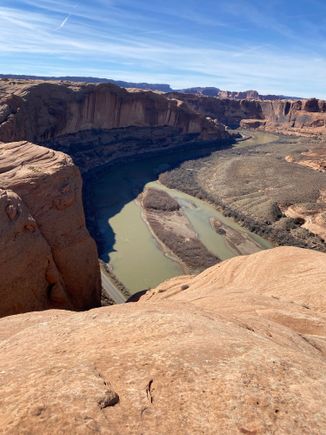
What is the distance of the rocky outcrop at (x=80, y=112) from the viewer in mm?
50719

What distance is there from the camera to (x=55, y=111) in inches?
2361

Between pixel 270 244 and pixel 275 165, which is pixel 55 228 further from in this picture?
pixel 275 165

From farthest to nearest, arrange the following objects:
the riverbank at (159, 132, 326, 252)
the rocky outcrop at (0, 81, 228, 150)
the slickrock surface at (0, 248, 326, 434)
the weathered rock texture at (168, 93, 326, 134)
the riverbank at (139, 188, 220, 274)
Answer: the weathered rock texture at (168, 93, 326, 134) < the rocky outcrop at (0, 81, 228, 150) < the riverbank at (159, 132, 326, 252) < the riverbank at (139, 188, 220, 274) < the slickrock surface at (0, 248, 326, 434)

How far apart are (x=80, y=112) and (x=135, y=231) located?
3453cm

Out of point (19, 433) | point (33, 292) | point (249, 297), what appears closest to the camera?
point (19, 433)

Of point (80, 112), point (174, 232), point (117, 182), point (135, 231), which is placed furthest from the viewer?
point (80, 112)

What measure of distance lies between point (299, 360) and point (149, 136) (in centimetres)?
7725

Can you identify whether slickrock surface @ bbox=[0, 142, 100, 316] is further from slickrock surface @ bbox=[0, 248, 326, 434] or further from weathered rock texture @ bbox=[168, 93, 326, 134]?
weathered rock texture @ bbox=[168, 93, 326, 134]

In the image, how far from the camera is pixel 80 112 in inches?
2640

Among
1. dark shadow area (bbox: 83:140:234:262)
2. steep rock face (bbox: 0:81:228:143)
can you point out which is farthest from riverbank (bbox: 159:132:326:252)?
steep rock face (bbox: 0:81:228:143)

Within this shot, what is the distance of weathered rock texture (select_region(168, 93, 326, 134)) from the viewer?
126 m

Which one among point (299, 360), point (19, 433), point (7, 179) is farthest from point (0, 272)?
Result: point (299, 360)

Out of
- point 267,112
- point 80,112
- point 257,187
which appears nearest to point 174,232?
point 257,187

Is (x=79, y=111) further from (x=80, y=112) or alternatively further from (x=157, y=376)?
(x=157, y=376)
